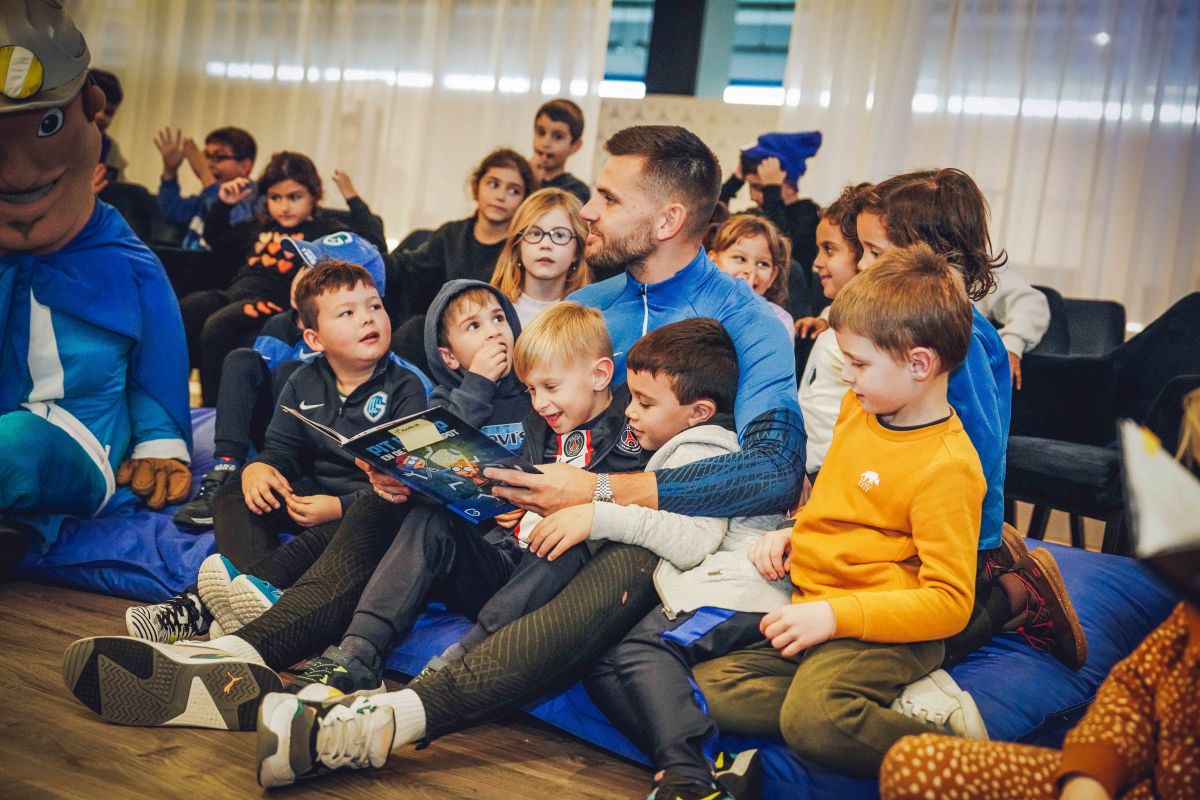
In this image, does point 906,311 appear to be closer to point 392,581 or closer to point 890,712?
point 890,712

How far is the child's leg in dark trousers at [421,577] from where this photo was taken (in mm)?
1854

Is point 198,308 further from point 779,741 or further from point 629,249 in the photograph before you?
point 779,741

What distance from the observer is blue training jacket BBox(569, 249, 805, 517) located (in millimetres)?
1863

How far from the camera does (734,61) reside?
5.51 meters

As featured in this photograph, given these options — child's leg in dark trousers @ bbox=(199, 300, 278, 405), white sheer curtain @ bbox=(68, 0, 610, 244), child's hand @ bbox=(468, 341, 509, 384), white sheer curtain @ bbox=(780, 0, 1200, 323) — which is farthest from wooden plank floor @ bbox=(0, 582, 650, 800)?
white sheer curtain @ bbox=(68, 0, 610, 244)

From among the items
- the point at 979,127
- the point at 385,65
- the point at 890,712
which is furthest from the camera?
the point at 385,65

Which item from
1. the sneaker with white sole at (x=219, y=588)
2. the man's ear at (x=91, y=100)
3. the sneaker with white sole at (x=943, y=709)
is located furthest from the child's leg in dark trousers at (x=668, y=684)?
the man's ear at (x=91, y=100)

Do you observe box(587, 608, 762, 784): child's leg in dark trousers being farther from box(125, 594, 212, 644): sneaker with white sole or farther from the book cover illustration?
box(125, 594, 212, 644): sneaker with white sole

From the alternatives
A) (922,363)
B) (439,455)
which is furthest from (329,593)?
(922,363)

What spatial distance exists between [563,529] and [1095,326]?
2613 mm

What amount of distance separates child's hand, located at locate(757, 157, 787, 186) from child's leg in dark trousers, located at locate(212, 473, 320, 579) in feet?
7.18

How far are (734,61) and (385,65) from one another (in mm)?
1904

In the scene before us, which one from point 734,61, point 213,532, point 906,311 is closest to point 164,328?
point 213,532

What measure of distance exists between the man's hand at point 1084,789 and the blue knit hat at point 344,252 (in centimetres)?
218
